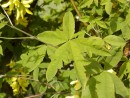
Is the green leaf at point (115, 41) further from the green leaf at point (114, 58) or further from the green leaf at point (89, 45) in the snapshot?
the green leaf at point (89, 45)

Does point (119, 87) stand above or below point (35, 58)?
below

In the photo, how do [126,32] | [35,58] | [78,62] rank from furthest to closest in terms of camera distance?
[35,58] → [126,32] → [78,62]

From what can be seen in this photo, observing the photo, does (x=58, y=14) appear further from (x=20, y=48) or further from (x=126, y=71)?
(x=126, y=71)

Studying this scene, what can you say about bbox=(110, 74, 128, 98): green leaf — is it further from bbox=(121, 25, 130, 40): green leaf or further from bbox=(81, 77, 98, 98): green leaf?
bbox=(121, 25, 130, 40): green leaf

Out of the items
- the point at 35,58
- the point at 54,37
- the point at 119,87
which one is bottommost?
the point at 119,87

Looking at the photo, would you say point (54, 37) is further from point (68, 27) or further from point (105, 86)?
point (105, 86)

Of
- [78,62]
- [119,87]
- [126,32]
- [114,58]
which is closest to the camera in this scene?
[78,62]

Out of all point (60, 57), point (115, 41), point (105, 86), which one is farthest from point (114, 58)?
point (60, 57)

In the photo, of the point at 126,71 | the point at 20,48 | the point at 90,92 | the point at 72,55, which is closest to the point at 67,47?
the point at 72,55
